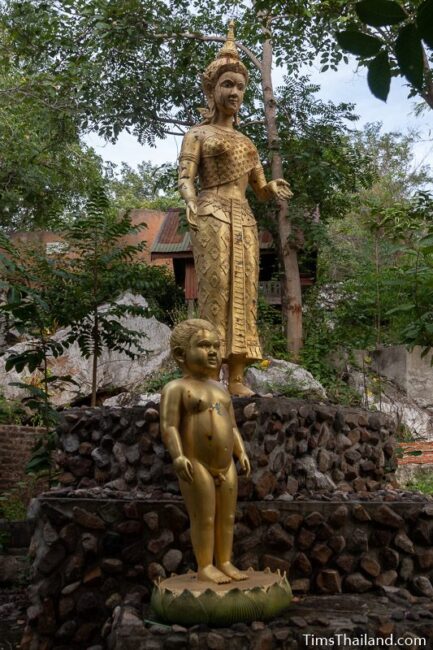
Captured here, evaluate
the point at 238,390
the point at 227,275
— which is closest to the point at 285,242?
the point at 227,275

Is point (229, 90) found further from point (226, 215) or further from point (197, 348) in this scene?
point (197, 348)

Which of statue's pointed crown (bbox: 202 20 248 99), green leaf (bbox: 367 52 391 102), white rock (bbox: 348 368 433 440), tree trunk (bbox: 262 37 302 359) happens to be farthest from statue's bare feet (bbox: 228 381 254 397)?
tree trunk (bbox: 262 37 302 359)

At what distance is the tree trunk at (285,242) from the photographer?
1098 cm

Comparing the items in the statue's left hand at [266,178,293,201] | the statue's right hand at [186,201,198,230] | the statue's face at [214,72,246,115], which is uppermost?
the statue's face at [214,72,246,115]

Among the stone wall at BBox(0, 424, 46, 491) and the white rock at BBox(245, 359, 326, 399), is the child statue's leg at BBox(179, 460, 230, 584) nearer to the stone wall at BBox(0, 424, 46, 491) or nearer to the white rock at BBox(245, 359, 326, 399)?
the white rock at BBox(245, 359, 326, 399)

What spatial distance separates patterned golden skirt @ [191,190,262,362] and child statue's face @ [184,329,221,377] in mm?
1441

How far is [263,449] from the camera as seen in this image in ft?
14.1

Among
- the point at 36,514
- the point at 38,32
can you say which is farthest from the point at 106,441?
the point at 38,32

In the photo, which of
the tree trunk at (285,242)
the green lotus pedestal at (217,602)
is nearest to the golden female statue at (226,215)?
the green lotus pedestal at (217,602)

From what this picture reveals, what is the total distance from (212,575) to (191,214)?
8.27 feet

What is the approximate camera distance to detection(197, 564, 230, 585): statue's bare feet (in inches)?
115

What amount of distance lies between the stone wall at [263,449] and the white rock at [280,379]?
2288 mm

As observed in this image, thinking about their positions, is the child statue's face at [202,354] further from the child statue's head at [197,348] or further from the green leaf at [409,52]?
the green leaf at [409,52]

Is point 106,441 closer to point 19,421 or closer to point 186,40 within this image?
point 19,421
